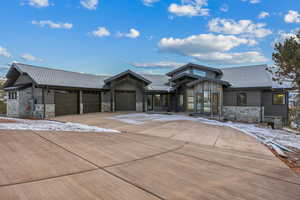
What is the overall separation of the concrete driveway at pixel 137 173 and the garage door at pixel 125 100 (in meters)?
12.7

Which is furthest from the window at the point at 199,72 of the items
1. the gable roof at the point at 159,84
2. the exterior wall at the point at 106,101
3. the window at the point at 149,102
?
the exterior wall at the point at 106,101

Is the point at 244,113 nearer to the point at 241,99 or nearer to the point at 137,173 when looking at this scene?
the point at 241,99

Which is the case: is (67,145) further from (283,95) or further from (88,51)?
(88,51)

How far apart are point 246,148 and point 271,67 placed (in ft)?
9.89

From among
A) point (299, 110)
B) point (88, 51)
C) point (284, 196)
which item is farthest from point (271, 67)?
point (88, 51)

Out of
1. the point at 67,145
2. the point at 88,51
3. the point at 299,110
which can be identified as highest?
the point at 88,51

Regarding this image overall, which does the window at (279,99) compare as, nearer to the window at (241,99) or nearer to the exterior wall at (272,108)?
the exterior wall at (272,108)

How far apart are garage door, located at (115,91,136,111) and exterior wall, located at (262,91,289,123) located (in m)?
11.9

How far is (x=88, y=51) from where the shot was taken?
71.6 feet

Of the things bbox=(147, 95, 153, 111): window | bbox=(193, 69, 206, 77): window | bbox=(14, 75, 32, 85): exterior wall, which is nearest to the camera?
bbox=(14, 75, 32, 85): exterior wall

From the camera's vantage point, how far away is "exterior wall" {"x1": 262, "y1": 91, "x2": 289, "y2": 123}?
45.3 ft

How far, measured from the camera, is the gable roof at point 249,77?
46.6 ft

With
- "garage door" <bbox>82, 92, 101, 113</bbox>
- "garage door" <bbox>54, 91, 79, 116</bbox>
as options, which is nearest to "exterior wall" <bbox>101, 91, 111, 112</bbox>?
"garage door" <bbox>82, 92, 101, 113</bbox>

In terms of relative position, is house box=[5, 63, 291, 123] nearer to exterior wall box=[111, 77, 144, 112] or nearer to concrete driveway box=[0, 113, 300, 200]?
exterior wall box=[111, 77, 144, 112]
